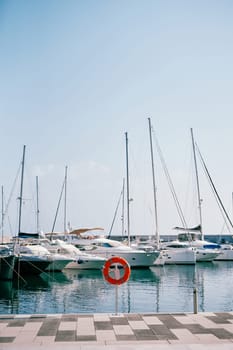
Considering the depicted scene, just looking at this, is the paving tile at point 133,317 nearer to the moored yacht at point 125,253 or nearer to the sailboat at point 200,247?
the moored yacht at point 125,253

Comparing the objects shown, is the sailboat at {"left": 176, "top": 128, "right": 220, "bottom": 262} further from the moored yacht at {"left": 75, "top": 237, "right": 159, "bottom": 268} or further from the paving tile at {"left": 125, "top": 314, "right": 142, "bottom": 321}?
the paving tile at {"left": 125, "top": 314, "right": 142, "bottom": 321}

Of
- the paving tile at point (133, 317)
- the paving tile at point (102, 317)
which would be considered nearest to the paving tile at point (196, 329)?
the paving tile at point (133, 317)

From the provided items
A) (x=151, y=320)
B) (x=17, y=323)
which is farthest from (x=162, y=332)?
(x=17, y=323)

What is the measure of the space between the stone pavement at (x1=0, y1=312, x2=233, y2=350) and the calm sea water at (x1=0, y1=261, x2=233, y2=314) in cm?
718

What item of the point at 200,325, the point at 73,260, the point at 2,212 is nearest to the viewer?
the point at 200,325

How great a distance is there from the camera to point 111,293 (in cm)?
2484

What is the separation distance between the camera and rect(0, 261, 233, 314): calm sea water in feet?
65.8

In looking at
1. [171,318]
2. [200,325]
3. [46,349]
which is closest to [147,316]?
[171,318]

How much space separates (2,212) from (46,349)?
168ft

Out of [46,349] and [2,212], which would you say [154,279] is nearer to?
[46,349]

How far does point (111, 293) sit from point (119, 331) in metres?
14.7

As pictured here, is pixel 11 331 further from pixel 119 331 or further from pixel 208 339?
pixel 208 339

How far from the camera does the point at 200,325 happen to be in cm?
1121

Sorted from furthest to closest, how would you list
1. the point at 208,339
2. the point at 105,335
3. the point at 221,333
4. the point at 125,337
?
the point at 221,333 < the point at 105,335 < the point at 125,337 < the point at 208,339
